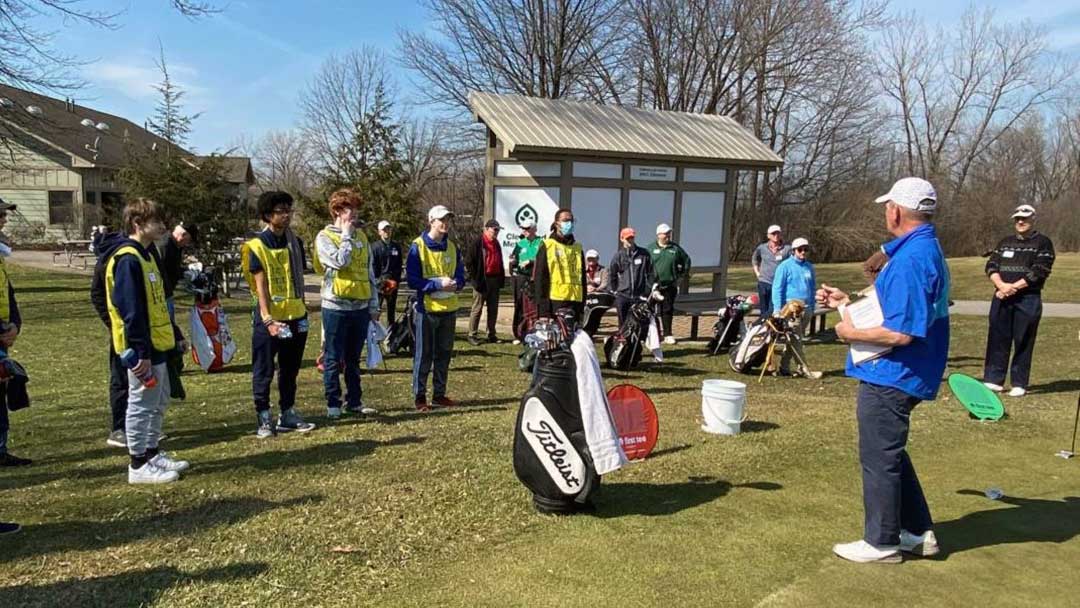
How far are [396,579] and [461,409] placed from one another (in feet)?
11.0

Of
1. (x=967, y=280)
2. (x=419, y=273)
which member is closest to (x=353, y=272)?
(x=419, y=273)

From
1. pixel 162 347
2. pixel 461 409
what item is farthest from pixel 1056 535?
pixel 162 347

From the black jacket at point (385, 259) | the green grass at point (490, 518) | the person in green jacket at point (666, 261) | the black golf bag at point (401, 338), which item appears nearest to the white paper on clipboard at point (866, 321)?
the green grass at point (490, 518)

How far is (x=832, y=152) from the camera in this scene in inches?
1431

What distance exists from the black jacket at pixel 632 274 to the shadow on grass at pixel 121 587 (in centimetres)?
674

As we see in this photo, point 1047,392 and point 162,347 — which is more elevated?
point 162,347

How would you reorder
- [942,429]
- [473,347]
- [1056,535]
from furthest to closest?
1. [473,347]
2. [942,429]
3. [1056,535]

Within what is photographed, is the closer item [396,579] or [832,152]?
[396,579]

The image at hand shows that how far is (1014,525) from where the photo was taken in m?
4.22

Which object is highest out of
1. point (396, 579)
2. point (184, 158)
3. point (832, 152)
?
point (832, 152)

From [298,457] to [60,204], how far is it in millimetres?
40887

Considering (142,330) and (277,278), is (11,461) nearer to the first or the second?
(142,330)

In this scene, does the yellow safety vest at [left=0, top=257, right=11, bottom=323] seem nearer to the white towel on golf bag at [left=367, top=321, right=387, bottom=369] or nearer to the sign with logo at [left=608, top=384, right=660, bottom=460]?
the white towel on golf bag at [left=367, top=321, right=387, bottom=369]

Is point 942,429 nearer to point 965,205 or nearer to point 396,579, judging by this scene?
point 396,579
